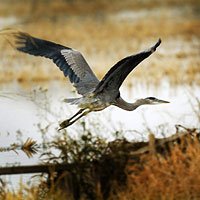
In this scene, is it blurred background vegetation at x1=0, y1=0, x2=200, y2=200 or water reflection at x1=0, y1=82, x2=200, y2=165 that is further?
water reflection at x1=0, y1=82, x2=200, y2=165

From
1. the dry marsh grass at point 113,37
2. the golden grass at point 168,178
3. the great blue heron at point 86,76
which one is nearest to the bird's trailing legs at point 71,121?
the great blue heron at point 86,76

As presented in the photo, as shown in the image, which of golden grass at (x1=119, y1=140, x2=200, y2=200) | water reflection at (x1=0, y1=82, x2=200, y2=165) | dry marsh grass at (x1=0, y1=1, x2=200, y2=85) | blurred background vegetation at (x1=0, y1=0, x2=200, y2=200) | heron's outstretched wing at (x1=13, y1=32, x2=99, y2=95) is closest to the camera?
golden grass at (x1=119, y1=140, x2=200, y2=200)

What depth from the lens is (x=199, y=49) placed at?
18359 millimetres

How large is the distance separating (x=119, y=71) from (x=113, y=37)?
14670 mm

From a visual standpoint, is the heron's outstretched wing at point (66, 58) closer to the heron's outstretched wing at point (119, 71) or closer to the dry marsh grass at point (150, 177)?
the heron's outstretched wing at point (119, 71)

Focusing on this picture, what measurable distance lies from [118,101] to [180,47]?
12.1 metres

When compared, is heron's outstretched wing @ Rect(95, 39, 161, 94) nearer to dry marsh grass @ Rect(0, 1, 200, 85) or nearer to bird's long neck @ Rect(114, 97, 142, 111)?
bird's long neck @ Rect(114, 97, 142, 111)

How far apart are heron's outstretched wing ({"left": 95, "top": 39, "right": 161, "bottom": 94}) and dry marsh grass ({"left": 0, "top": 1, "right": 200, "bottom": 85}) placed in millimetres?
7191

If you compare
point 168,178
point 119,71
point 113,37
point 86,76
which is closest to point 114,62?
point 113,37

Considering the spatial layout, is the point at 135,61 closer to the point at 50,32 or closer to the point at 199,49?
the point at 199,49

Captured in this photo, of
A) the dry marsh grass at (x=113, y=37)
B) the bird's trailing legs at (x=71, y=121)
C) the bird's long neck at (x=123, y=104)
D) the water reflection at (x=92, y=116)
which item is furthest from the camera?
the dry marsh grass at (x=113, y=37)

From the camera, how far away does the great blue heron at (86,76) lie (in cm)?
639

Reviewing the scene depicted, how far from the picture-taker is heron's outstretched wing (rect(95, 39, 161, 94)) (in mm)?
6051

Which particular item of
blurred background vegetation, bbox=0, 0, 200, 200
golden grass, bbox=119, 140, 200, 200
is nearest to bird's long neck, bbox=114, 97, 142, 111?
blurred background vegetation, bbox=0, 0, 200, 200
